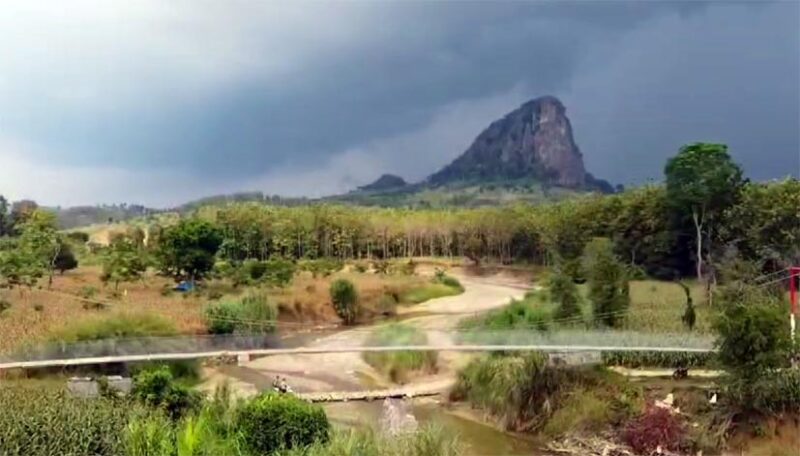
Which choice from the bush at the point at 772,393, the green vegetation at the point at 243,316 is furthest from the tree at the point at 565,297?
the green vegetation at the point at 243,316

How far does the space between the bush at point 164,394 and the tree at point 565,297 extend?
1009 centimetres

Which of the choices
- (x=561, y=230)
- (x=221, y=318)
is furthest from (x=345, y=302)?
(x=561, y=230)

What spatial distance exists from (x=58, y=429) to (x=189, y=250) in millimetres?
22400

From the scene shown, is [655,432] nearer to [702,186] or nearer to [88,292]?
[702,186]

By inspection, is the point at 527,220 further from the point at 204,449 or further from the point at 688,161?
the point at 204,449

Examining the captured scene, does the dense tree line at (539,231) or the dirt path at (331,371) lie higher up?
the dense tree line at (539,231)

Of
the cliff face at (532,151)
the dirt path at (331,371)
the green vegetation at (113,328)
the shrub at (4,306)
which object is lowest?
the dirt path at (331,371)

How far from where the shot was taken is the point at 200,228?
34281mm

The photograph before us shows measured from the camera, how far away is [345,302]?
31484 millimetres

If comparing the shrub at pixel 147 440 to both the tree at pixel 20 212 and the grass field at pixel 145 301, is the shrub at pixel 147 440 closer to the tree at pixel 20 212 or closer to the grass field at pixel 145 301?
the grass field at pixel 145 301

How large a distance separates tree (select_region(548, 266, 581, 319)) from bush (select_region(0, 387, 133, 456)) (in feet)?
42.8

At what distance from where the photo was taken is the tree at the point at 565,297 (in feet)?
75.0

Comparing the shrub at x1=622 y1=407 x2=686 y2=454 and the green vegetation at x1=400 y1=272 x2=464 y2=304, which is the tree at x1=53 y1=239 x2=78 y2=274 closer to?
the green vegetation at x1=400 y1=272 x2=464 y2=304

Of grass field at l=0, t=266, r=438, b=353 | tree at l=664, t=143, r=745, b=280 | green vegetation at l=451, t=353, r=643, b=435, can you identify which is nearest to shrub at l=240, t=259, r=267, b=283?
grass field at l=0, t=266, r=438, b=353
